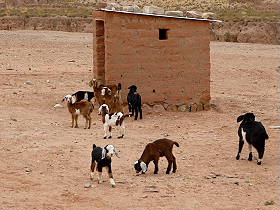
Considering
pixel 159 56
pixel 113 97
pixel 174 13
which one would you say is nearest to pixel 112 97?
pixel 113 97

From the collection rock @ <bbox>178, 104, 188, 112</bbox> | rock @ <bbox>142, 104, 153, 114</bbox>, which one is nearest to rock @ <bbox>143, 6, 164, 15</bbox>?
rock @ <bbox>142, 104, 153, 114</bbox>

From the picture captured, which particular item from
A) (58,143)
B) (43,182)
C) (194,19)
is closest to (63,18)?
(194,19)

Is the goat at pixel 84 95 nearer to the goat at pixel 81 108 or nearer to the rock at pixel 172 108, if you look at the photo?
the goat at pixel 81 108

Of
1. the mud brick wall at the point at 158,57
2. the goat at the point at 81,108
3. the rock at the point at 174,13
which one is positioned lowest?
the goat at the point at 81,108

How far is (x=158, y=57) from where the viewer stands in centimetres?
1934

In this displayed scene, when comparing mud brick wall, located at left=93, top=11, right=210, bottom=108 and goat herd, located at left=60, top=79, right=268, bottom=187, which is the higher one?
mud brick wall, located at left=93, top=11, right=210, bottom=108

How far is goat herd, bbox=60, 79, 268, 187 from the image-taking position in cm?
1204

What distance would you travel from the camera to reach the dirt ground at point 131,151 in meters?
11.5

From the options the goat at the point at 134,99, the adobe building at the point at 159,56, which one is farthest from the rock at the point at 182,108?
the goat at the point at 134,99

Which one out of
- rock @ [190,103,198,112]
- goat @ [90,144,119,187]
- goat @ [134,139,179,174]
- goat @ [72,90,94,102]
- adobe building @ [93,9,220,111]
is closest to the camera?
goat @ [90,144,119,187]

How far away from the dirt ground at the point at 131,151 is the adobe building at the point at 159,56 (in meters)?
0.68

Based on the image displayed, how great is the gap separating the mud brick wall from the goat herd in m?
0.70

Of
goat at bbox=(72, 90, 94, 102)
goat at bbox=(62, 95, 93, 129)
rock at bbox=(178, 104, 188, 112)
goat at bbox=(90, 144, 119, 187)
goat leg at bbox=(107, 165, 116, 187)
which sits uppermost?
goat at bbox=(72, 90, 94, 102)

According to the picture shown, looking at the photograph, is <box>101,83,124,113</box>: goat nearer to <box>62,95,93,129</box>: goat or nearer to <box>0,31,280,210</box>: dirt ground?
<box>0,31,280,210</box>: dirt ground
